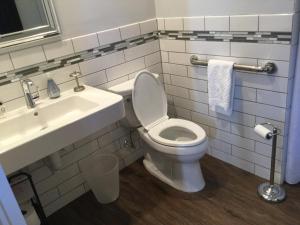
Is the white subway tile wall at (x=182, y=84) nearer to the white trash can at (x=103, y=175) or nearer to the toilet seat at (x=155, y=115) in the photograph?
the white trash can at (x=103, y=175)

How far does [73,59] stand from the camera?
1.88 metres

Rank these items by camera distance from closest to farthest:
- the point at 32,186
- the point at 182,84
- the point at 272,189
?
the point at 32,186 → the point at 272,189 → the point at 182,84

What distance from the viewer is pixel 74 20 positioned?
6.00ft

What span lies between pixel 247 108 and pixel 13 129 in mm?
1506

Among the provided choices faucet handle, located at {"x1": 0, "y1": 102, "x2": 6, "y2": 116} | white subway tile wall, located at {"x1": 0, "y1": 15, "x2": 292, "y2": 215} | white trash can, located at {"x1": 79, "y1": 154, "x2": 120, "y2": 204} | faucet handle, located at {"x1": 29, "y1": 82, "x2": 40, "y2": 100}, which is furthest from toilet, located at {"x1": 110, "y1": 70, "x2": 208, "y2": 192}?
faucet handle, located at {"x1": 0, "y1": 102, "x2": 6, "y2": 116}

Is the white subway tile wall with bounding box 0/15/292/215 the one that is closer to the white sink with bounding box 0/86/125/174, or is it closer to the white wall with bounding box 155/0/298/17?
the white wall with bounding box 155/0/298/17

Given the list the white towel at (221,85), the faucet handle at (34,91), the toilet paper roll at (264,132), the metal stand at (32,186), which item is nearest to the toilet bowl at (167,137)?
the white towel at (221,85)

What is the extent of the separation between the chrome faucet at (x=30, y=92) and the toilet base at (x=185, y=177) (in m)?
1.04

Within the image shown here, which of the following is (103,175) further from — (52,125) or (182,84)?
(182,84)

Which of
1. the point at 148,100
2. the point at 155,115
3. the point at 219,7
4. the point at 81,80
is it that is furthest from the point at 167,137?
the point at 219,7

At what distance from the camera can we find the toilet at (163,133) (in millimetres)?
1918

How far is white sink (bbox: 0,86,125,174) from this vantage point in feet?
4.18

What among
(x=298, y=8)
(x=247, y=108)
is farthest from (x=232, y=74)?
(x=298, y=8)

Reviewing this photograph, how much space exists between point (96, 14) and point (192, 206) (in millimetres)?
1465
